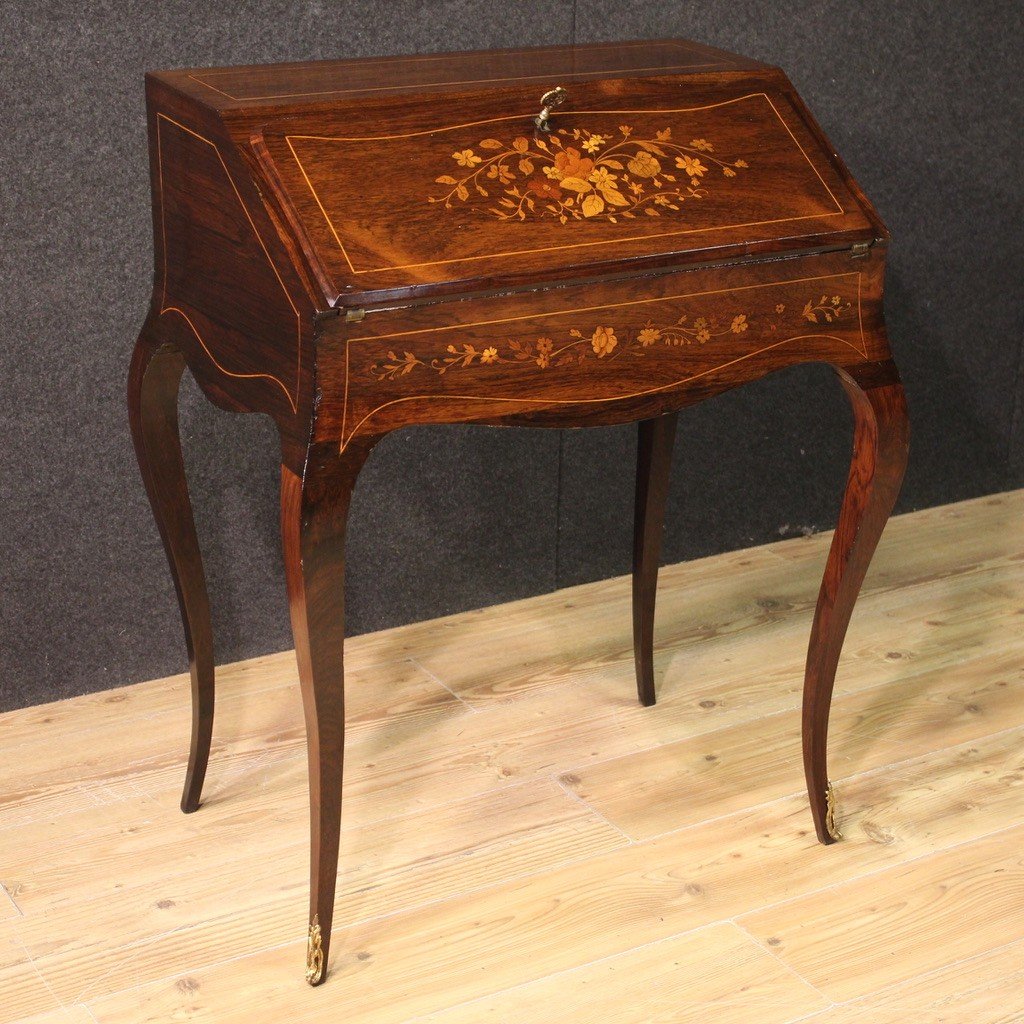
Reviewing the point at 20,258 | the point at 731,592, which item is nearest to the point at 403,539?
the point at 731,592

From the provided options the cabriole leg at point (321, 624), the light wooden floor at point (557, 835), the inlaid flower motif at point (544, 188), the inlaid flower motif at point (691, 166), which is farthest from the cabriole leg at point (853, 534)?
the cabriole leg at point (321, 624)

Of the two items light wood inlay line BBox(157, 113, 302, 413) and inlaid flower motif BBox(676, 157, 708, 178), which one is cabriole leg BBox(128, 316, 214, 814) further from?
inlaid flower motif BBox(676, 157, 708, 178)

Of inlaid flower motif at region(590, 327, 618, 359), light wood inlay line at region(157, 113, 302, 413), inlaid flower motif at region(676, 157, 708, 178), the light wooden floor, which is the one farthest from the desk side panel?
the light wooden floor

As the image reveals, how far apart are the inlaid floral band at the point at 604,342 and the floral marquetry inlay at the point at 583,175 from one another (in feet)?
0.35

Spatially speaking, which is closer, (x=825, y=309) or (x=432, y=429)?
(x=825, y=309)

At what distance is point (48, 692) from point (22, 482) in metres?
0.29

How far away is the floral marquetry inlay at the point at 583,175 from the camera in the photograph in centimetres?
135

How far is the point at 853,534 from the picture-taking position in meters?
1.56

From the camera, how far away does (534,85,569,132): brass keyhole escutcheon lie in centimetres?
139

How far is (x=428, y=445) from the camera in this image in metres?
2.16

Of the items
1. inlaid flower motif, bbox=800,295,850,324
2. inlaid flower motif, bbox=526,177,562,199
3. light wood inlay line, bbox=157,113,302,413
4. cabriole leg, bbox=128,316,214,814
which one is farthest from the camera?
cabriole leg, bbox=128,316,214,814

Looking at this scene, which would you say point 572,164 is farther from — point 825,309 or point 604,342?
point 825,309

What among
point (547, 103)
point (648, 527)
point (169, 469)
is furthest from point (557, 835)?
point (547, 103)

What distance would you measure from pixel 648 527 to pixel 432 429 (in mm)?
399
